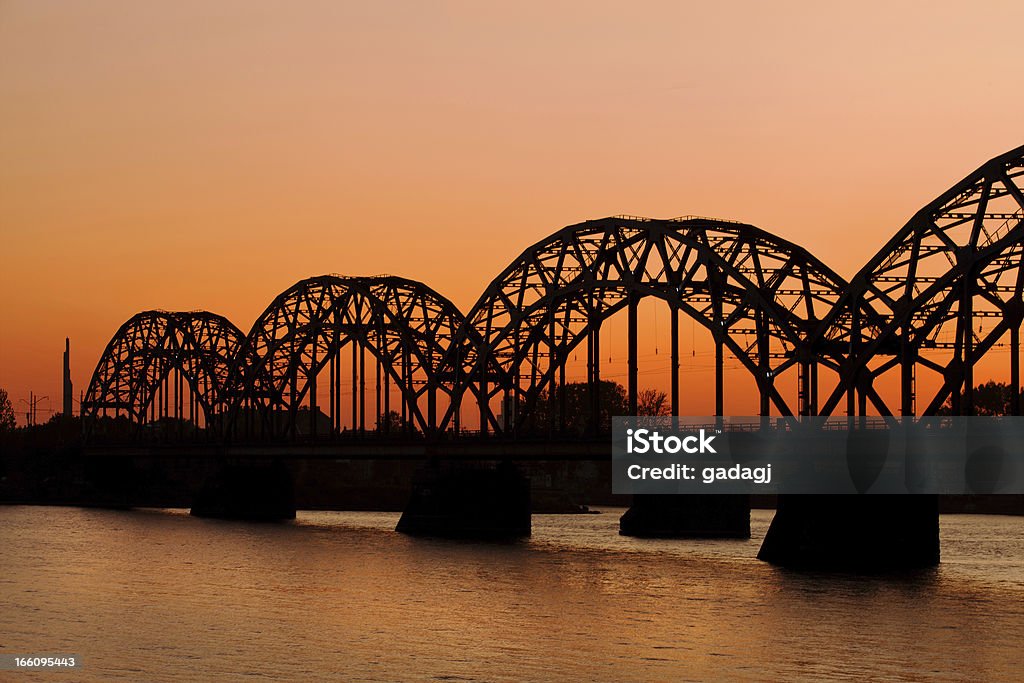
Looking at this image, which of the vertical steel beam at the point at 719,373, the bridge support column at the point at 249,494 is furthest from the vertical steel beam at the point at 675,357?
the bridge support column at the point at 249,494

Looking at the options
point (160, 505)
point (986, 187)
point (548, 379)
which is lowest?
point (160, 505)

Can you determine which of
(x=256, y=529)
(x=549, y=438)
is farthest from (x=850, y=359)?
(x=256, y=529)

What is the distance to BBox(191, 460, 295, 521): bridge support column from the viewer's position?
433 feet

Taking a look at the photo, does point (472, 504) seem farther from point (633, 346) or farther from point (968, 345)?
point (968, 345)

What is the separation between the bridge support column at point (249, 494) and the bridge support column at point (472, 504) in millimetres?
30613

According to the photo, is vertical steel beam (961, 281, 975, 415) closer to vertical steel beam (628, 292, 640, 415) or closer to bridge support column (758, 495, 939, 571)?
bridge support column (758, 495, 939, 571)

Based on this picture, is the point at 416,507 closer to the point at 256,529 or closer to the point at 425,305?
the point at 256,529

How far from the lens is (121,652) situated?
4775cm

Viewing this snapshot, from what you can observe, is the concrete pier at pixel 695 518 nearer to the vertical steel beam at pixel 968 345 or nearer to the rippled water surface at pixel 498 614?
the rippled water surface at pixel 498 614

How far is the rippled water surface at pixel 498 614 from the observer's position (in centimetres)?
4491

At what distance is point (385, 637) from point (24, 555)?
128ft

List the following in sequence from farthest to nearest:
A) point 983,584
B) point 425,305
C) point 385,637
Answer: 1. point 425,305
2. point 983,584
3. point 385,637

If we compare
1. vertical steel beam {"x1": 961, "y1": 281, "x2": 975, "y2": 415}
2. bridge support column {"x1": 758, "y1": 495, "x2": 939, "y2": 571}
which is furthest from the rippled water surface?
vertical steel beam {"x1": 961, "y1": 281, "x2": 975, "y2": 415}

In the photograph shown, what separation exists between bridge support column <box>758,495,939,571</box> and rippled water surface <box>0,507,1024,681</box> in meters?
1.46
